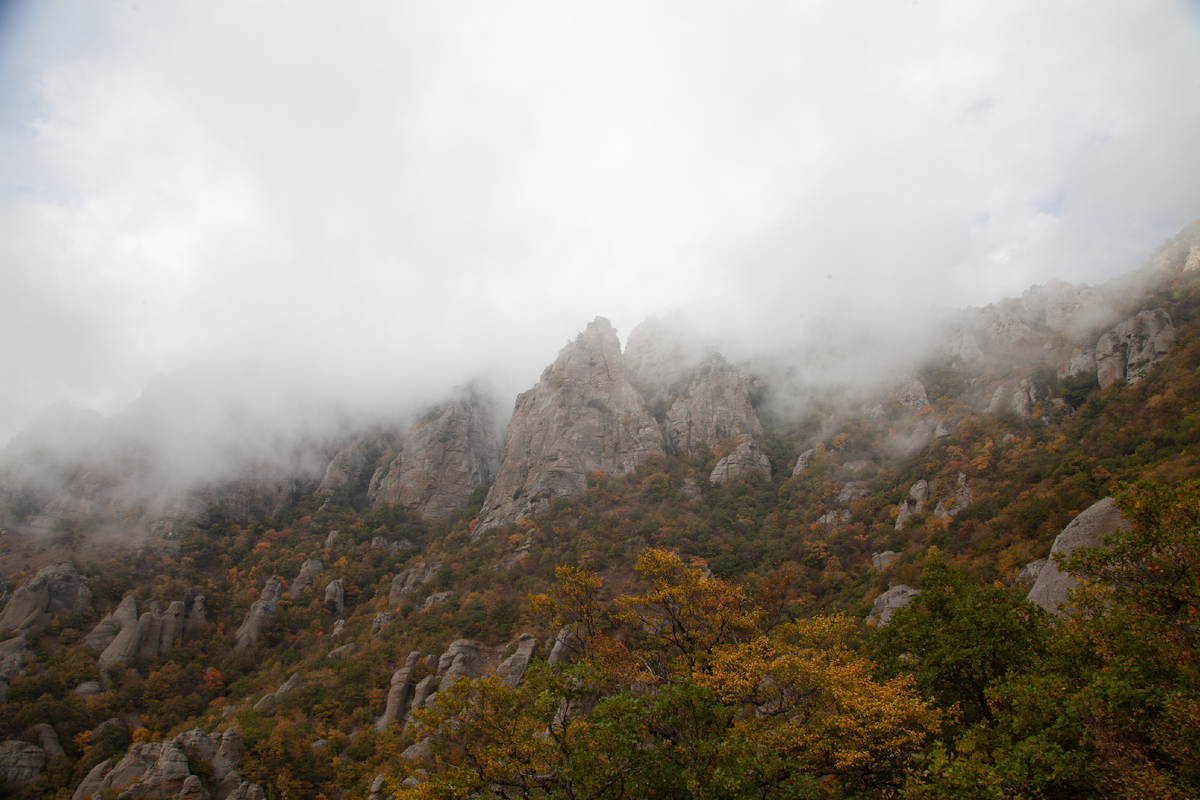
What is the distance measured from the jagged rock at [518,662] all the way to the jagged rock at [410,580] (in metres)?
31.7

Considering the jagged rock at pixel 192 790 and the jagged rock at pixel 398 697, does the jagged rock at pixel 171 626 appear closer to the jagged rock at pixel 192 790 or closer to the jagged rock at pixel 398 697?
the jagged rock at pixel 398 697

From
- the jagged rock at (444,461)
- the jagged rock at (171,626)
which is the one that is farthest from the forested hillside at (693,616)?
the jagged rock at (444,461)

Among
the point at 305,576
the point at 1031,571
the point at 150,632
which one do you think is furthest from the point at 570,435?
the point at 1031,571

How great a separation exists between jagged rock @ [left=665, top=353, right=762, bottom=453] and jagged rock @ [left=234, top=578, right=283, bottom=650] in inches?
2679

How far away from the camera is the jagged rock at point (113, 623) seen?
56875mm

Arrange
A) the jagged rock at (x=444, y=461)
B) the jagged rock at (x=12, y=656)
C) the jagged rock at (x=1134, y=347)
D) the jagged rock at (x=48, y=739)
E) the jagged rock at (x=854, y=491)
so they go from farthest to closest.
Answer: the jagged rock at (x=444, y=461) < the jagged rock at (x=854, y=491) < the jagged rock at (x=1134, y=347) < the jagged rock at (x=12, y=656) < the jagged rock at (x=48, y=739)

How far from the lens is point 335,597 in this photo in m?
72.6

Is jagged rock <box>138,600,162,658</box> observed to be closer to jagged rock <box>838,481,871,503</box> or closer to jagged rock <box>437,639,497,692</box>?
jagged rock <box>437,639,497,692</box>

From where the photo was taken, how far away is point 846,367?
10800cm

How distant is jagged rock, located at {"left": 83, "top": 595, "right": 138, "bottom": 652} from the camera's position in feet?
187

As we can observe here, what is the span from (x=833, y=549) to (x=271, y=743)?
56.7 metres

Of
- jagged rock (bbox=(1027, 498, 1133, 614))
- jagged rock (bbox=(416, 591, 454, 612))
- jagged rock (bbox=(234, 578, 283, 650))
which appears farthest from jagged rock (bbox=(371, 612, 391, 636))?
jagged rock (bbox=(1027, 498, 1133, 614))

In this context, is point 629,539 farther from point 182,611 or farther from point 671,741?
point 182,611

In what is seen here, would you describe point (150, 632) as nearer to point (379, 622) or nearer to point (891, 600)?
point (379, 622)
